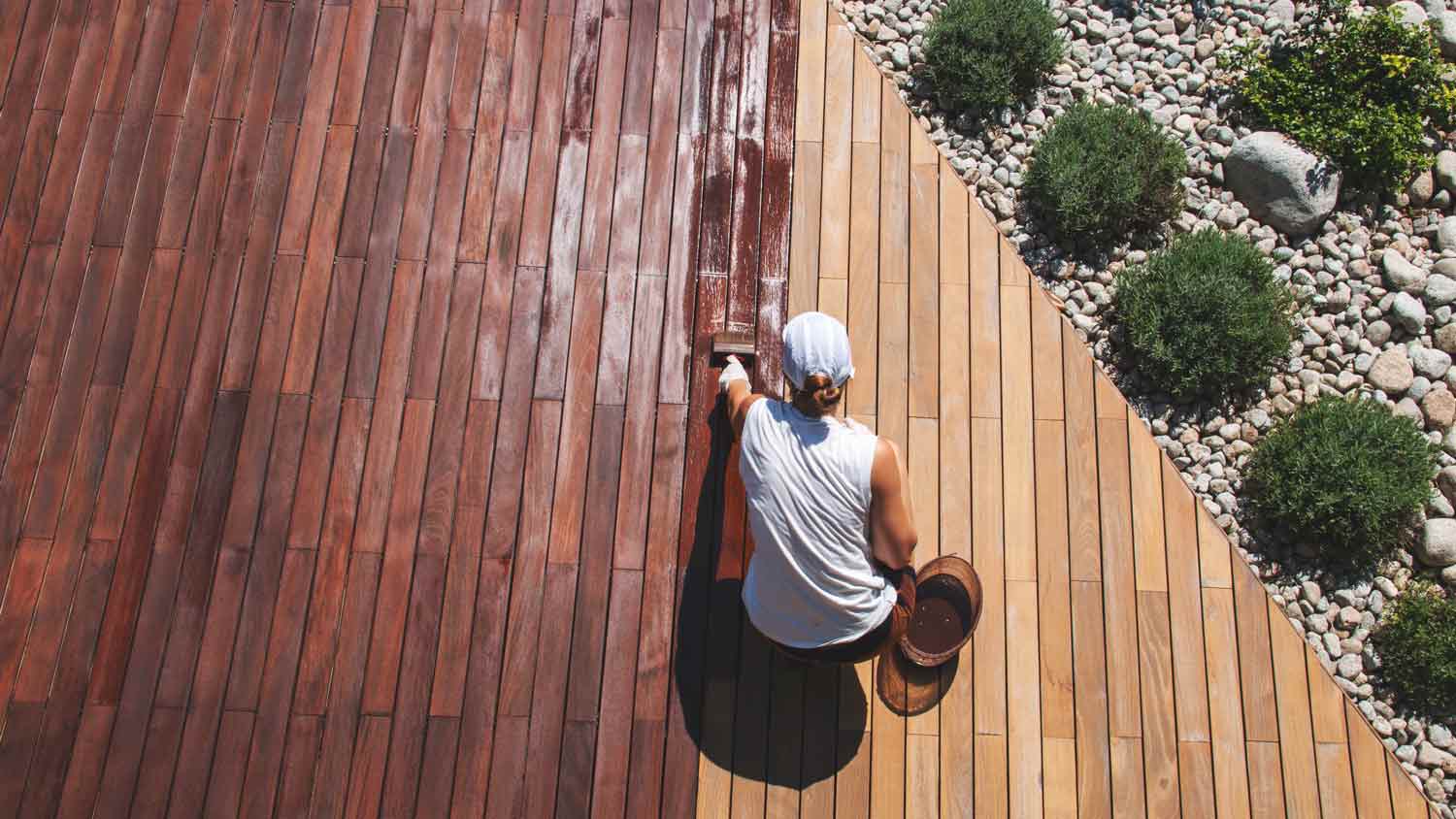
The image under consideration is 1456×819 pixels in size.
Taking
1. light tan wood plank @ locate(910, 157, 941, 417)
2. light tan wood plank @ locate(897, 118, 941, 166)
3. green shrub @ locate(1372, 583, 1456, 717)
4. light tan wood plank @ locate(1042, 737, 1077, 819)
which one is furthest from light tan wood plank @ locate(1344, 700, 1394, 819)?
light tan wood plank @ locate(897, 118, 941, 166)

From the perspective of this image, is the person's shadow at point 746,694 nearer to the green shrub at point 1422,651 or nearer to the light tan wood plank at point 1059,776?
the light tan wood plank at point 1059,776

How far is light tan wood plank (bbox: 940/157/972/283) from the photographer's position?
11.9 ft

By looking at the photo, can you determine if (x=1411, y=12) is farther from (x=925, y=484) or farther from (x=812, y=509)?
(x=812, y=509)

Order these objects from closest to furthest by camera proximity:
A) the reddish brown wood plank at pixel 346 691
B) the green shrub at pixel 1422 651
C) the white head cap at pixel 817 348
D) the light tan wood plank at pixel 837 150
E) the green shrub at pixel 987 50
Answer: the white head cap at pixel 817 348 < the reddish brown wood plank at pixel 346 691 < the green shrub at pixel 1422 651 < the light tan wood plank at pixel 837 150 < the green shrub at pixel 987 50

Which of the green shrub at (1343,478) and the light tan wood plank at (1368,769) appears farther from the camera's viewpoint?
the green shrub at (1343,478)

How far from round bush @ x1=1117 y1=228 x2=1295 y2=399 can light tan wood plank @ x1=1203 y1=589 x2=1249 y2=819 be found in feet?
2.65

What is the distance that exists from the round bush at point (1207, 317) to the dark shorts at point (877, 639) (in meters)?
1.44

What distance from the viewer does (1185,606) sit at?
3.33m

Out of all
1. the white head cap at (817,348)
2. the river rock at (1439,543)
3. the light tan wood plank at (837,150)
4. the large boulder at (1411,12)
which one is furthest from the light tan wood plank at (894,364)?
the large boulder at (1411,12)

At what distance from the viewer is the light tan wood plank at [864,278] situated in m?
3.49

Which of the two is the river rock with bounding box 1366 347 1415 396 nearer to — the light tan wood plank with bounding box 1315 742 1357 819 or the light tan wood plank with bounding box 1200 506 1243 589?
the light tan wood plank with bounding box 1200 506 1243 589

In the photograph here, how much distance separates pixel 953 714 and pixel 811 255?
1692 millimetres

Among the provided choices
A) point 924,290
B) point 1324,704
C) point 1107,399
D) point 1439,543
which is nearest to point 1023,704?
point 1324,704

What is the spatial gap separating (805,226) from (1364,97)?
2.37 meters
